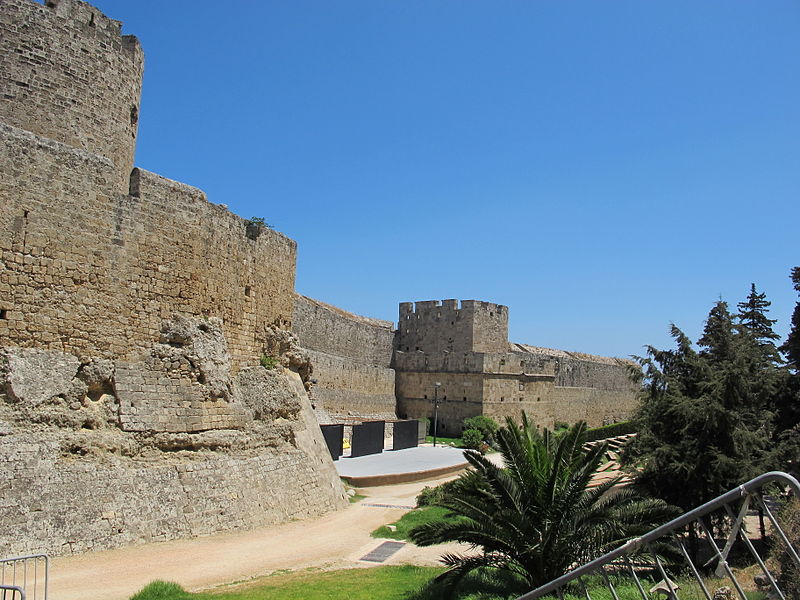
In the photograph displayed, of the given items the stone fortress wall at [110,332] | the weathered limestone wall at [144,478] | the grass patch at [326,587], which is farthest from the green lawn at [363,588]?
the stone fortress wall at [110,332]

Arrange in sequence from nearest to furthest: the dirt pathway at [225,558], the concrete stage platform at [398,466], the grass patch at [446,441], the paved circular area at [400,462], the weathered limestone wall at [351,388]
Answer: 1. the dirt pathway at [225,558]
2. the concrete stage platform at [398,466]
3. the paved circular area at [400,462]
4. the weathered limestone wall at [351,388]
5. the grass patch at [446,441]

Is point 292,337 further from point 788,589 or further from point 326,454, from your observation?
point 788,589

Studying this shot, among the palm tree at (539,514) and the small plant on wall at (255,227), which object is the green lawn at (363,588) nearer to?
the palm tree at (539,514)

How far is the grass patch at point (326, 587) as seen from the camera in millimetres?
7391

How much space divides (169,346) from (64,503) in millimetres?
3052

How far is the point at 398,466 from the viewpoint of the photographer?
19.8 m

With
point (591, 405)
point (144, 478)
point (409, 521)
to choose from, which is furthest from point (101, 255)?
point (591, 405)

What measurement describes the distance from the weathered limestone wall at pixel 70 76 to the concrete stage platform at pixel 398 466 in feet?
32.1

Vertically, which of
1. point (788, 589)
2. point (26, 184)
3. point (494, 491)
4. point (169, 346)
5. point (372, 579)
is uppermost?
point (26, 184)

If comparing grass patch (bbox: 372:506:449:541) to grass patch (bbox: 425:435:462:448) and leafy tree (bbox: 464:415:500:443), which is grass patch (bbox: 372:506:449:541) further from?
leafy tree (bbox: 464:415:500:443)

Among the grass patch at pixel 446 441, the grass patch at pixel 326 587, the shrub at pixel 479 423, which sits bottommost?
the grass patch at pixel 326 587

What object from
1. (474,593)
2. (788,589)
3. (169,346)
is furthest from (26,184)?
(788,589)

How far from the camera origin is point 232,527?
10.4 metres

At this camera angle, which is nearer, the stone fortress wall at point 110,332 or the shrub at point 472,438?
the stone fortress wall at point 110,332
